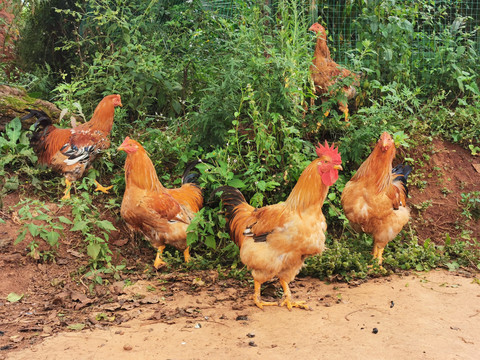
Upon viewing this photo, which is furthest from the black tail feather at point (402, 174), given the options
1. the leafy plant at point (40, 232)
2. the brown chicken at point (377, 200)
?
the leafy plant at point (40, 232)

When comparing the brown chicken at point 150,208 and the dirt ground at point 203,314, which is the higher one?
the brown chicken at point 150,208

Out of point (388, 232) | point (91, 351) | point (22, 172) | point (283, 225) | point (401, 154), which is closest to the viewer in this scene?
point (91, 351)

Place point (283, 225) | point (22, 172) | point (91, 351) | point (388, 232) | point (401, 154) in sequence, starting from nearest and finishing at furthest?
point (91, 351), point (283, 225), point (388, 232), point (22, 172), point (401, 154)

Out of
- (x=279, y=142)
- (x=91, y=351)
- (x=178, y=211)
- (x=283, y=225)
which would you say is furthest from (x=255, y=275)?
(x=279, y=142)

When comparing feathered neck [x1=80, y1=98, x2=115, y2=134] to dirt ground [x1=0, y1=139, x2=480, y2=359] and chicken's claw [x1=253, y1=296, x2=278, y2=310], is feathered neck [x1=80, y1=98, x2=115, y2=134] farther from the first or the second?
chicken's claw [x1=253, y1=296, x2=278, y2=310]

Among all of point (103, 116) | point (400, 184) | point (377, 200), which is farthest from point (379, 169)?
point (103, 116)

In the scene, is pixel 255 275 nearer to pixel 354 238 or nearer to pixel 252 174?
pixel 252 174

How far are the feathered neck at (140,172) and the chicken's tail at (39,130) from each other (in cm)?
160

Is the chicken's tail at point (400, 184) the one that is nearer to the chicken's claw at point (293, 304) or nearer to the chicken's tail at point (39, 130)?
the chicken's claw at point (293, 304)

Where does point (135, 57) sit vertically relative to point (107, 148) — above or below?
above

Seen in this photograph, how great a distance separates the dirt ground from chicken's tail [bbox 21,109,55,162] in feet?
2.27

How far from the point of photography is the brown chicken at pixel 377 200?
200 inches

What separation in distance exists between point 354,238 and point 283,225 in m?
2.02

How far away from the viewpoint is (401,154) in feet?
22.1
